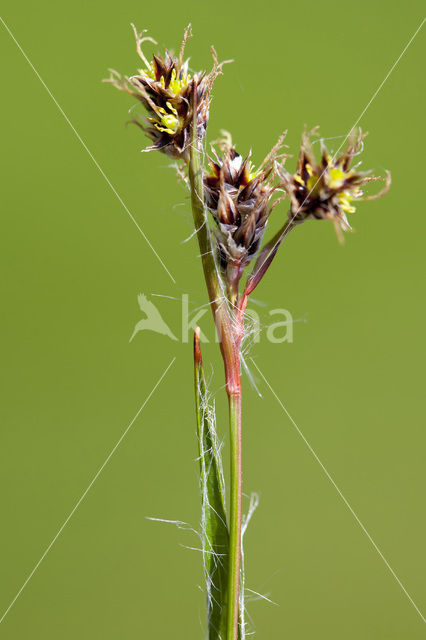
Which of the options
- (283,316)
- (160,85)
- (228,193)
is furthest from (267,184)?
(283,316)

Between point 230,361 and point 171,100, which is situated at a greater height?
point 171,100

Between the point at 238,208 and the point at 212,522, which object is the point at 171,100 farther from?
the point at 212,522

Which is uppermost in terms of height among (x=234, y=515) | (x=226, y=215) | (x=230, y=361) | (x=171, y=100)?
(x=171, y=100)

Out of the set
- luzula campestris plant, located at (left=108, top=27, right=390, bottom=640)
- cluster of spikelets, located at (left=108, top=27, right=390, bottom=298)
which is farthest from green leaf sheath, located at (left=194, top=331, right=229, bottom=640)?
cluster of spikelets, located at (left=108, top=27, right=390, bottom=298)

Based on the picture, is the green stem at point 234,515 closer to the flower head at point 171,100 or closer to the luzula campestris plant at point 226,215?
the luzula campestris plant at point 226,215

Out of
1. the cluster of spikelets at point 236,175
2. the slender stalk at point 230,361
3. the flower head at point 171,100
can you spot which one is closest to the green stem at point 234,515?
the slender stalk at point 230,361

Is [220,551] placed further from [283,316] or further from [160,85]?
[283,316]

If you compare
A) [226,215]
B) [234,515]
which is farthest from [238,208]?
[234,515]
